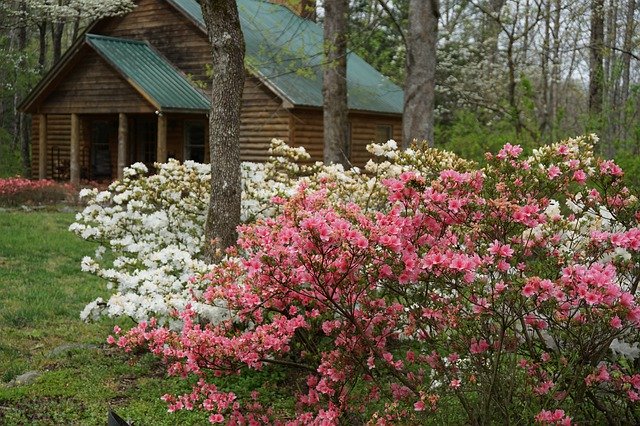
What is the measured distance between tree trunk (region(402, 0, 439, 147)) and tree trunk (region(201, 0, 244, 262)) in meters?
3.31

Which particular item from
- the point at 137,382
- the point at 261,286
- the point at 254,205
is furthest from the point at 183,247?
the point at 261,286

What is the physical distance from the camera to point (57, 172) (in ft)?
84.0

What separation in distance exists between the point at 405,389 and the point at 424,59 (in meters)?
6.17

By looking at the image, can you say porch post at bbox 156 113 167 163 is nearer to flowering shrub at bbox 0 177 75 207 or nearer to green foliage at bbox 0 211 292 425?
flowering shrub at bbox 0 177 75 207

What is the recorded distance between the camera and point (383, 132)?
26750 mm

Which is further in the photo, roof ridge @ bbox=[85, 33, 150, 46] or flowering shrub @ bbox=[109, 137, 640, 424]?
roof ridge @ bbox=[85, 33, 150, 46]

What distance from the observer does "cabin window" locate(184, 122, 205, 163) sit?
79.8 feet

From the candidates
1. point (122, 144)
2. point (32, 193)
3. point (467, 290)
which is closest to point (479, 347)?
point (467, 290)

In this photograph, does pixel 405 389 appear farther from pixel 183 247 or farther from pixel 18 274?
pixel 18 274

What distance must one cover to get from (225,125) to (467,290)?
357 centimetres

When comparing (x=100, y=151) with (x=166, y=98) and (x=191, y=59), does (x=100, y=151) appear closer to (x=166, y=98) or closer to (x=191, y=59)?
(x=191, y=59)

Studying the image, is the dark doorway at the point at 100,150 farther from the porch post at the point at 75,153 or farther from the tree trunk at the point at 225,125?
the tree trunk at the point at 225,125

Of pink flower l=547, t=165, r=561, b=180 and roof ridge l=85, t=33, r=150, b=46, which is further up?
roof ridge l=85, t=33, r=150, b=46

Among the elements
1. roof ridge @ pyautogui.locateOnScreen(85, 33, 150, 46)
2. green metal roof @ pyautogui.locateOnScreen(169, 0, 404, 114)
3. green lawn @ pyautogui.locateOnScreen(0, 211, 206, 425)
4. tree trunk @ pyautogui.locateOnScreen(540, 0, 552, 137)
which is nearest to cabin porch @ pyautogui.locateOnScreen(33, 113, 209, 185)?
roof ridge @ pyautogui.locateOnScreen(85, 33, 150, 46)
